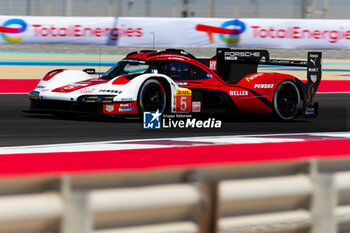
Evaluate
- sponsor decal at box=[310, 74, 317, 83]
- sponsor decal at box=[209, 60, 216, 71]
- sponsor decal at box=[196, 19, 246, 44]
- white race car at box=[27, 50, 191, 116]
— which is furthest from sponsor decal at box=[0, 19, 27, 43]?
sponsor decal at box=[310, 74, 317, 83]

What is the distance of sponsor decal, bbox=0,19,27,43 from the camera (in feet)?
52.7

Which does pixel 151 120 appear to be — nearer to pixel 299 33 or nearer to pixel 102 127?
pixel 102 127

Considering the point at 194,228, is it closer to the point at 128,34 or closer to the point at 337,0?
the point at 128,34

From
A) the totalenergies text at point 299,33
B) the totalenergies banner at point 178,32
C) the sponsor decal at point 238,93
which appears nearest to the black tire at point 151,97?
the sponsor decal at point 238,93

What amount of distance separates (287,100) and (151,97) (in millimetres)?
2504

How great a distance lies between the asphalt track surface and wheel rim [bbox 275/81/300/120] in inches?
7.2

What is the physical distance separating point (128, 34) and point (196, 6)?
305cm

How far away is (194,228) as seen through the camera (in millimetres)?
3248

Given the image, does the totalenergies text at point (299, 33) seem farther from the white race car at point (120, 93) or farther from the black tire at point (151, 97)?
the black tire at point (151, 97)

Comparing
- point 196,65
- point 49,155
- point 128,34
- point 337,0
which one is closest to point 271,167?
point 49,155

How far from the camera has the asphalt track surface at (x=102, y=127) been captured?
8242mm

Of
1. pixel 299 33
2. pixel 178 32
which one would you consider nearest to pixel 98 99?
pixel 178 32

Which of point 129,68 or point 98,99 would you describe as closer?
point 98,99

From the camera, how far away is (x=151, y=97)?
9469 mm
